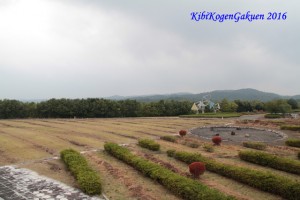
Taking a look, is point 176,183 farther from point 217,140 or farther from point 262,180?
point 217,140

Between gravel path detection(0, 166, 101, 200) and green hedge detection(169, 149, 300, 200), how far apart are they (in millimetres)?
8500

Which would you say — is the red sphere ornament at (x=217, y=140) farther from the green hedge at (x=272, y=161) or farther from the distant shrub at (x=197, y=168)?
the distant shrub at (x=197, y=168)

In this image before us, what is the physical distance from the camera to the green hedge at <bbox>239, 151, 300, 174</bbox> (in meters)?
19.6

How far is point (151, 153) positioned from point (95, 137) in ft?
38.9

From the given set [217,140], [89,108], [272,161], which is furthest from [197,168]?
[89,108]

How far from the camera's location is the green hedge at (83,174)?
16.0 m

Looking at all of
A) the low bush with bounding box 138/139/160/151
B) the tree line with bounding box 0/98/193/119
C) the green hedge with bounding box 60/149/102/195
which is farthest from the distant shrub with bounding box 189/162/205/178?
the tree line with bounding box 0/98/193/119

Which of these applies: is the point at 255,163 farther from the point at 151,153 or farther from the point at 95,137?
the point at 95,137

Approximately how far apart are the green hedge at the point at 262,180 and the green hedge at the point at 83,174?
799 centimetres

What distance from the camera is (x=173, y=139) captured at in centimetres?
3309

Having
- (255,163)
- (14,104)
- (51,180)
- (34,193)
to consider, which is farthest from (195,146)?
(14,104)

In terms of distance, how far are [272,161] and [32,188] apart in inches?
635

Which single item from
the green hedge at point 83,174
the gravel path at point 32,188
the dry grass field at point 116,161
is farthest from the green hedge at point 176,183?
the gravel path at point 32,188

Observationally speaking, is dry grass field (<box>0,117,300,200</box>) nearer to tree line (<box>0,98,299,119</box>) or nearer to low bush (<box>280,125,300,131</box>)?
low bush (<box>280,125,300,131</box>)
